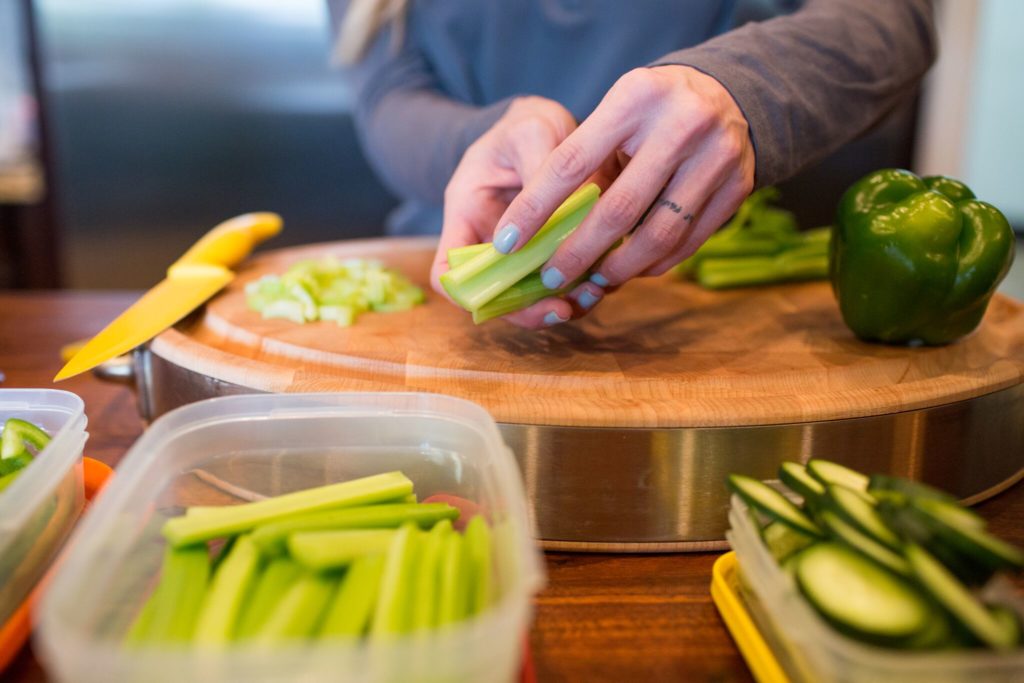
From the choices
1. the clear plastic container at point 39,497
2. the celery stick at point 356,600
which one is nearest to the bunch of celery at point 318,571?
the celery stick at point 356,600

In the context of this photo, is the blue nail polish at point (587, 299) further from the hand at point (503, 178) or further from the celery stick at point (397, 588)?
the celery stick at point (397, 588)

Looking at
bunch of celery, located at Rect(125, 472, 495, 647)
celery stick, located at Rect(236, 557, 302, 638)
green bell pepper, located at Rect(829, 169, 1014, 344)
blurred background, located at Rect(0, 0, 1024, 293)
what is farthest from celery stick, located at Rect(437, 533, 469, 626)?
blurred background, located at Rect(0, 0, 1024, 293)

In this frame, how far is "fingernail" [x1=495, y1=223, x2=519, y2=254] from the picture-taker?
930 mm

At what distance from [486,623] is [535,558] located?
2.5 inches

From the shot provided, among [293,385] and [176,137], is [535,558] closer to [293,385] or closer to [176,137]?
[293,385]

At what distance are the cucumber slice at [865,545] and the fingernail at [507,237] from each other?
0.46 m

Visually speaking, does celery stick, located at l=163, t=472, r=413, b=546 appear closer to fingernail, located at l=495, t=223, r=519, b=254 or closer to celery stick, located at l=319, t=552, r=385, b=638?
celery stick, located at l=319, t=552, r=385, b=638

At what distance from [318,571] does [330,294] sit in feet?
2.34

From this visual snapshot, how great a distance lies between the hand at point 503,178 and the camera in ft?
3.47

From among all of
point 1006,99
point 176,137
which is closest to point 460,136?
point 176,137

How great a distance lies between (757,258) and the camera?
5.20 ft

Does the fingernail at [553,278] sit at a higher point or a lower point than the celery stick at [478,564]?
higher

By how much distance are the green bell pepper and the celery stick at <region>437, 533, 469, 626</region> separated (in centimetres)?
75

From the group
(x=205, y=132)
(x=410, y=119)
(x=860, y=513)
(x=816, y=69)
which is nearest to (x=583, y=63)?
(x=410, y=119)
